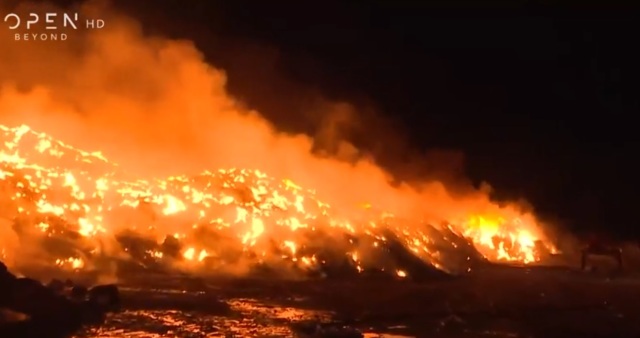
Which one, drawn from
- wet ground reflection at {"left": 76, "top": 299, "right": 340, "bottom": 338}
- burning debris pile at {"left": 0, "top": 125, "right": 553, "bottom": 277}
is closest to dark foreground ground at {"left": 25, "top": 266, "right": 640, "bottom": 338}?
wet ground reflection at {"left": 76, "top": 299, "right": 340, "bottom": 338}

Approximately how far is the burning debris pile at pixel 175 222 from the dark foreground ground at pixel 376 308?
129 inches

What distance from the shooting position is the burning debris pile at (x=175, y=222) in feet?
136

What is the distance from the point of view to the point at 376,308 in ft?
110

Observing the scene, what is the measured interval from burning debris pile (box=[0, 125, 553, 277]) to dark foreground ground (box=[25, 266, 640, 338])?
327 cm

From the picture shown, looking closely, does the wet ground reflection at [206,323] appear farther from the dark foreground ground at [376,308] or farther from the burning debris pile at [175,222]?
the burning debris pile at [175,222]

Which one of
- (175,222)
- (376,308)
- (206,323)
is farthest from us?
(175,222)

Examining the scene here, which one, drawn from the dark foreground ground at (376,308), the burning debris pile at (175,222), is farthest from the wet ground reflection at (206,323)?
the burning debris pile at (175,222)

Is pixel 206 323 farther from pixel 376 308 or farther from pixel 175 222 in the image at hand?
pixel 175 222

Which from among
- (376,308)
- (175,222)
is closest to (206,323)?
(376,308)

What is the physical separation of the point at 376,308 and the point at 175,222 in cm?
1605

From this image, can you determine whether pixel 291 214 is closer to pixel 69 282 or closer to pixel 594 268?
pixel 69 282

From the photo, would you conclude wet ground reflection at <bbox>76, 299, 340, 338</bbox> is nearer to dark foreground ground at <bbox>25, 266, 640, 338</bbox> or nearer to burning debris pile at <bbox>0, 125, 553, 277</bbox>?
dark foreground ground at <bbox>25, 266, 640, 338</bbox>

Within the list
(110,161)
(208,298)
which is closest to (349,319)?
(208,298)

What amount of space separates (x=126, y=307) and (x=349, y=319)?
847cm
